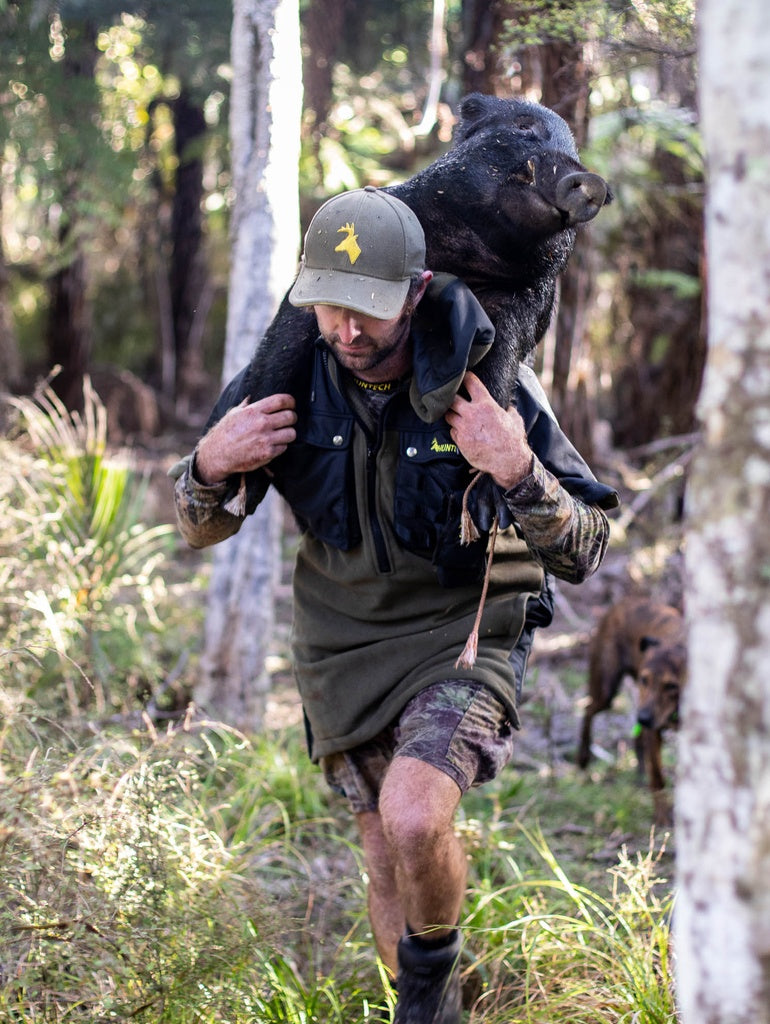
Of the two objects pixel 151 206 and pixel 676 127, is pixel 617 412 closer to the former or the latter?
pixel 676 127

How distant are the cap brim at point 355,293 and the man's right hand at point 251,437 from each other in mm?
362

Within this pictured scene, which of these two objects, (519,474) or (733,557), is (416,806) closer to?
(519,474)

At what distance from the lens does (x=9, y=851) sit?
2936 millimetres

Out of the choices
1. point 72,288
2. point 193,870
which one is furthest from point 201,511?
point 72,288

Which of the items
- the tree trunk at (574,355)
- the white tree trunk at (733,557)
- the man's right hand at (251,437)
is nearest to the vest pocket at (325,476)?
the man's right hand at (251,437)

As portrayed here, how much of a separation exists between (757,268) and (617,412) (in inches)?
416

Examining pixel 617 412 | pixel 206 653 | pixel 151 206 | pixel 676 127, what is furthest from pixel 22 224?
pixel 206 653

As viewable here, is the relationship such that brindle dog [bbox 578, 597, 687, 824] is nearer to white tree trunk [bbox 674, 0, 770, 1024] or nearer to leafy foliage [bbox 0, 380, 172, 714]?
leafy foliage [bbox 0, 380, 172, 714]

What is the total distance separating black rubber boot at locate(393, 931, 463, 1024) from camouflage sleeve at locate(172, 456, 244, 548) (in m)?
1.36

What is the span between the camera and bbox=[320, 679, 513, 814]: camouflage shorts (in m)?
3.14

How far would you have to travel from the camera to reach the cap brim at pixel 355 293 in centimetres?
303

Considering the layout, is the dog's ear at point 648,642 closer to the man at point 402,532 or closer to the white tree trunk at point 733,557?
the man at point 402,532

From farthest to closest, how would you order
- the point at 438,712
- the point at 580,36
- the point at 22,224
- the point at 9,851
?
the point at 22,224 < the point at 580,36 < the point at 438,712 < the point at 9,851

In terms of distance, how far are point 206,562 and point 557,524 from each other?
7.26m
